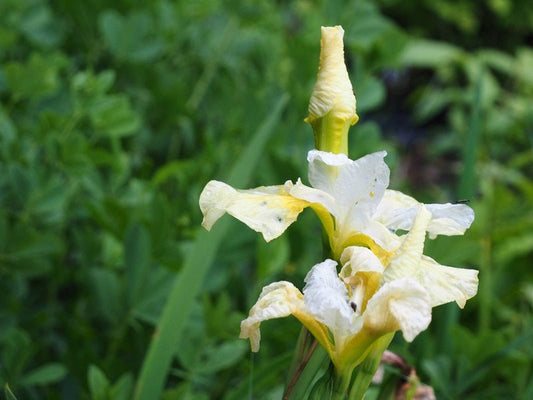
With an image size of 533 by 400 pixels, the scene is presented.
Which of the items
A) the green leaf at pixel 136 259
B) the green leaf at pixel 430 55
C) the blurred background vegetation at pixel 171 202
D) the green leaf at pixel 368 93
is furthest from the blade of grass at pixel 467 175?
the green leaf at pixel 430 55

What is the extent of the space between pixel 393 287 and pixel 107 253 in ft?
2.23

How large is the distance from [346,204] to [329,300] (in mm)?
105

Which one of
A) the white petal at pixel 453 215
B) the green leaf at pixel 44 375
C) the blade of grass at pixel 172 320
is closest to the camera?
the white petal at pixel 453 215

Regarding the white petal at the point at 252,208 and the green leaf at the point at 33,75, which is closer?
the white petal at the point at 252,208

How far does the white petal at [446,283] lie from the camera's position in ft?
1.69

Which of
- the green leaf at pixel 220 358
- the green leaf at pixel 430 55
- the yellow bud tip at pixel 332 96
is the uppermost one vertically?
the yellow bud tip at pixel 332 96

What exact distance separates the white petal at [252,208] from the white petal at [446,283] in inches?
3.9

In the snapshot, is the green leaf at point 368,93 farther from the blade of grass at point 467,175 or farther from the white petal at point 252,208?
the white petal at point 252,208

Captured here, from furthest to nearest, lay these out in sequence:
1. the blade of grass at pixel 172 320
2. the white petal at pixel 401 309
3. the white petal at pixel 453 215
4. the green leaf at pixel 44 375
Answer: the green leaf at pixel 44 375 < the blade of grass at pixel 172 320 < the white petal at pixel 453 215 < the white petal at pixel 401 309

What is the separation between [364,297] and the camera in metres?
0.53

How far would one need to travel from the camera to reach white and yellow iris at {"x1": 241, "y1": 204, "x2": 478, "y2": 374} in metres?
0.48

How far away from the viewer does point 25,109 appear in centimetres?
122

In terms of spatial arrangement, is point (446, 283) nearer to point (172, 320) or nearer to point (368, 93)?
point (172, 320)

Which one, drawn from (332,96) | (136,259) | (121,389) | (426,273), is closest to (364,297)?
(426,273)
